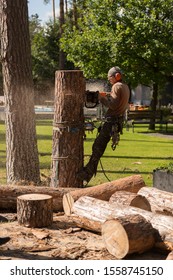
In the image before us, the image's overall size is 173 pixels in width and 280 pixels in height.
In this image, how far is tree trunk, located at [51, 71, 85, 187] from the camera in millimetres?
10172

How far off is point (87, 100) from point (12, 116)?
6.45 feet

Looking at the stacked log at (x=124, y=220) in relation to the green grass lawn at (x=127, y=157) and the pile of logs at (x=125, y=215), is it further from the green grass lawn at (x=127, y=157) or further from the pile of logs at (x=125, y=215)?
the green grass lawn at (x=127, y=157)

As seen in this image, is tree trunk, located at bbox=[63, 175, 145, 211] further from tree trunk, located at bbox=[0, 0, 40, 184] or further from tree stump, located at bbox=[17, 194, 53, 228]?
tree trunk, located at bbox=[0, 0, 40, 184]

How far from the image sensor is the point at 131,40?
28.0 metres

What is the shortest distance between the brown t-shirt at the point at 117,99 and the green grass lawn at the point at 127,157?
2.22 meters

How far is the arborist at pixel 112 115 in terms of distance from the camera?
10.6 metres

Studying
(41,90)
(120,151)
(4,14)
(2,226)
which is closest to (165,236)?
(2,226)

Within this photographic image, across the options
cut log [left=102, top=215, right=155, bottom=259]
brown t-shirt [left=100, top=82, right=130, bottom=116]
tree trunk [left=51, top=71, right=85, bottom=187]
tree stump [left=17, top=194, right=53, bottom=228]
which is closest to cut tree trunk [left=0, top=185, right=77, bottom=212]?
tree trunk [left=51, top=71, right=85, bottom=187]

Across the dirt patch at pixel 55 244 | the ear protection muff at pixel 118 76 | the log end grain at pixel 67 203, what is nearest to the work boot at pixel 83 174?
the log end grain at pixel 67 203

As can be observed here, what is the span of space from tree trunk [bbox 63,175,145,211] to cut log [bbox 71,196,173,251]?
1.97 feet

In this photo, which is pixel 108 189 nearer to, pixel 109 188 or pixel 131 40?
pixel 109 188

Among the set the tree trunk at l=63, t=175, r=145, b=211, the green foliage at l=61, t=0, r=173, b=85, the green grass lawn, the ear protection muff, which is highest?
the green foliage at l=61, t=0, r=173, b=85

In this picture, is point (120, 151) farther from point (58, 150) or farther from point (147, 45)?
point (147, 45)

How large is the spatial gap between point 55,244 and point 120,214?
1032mm
